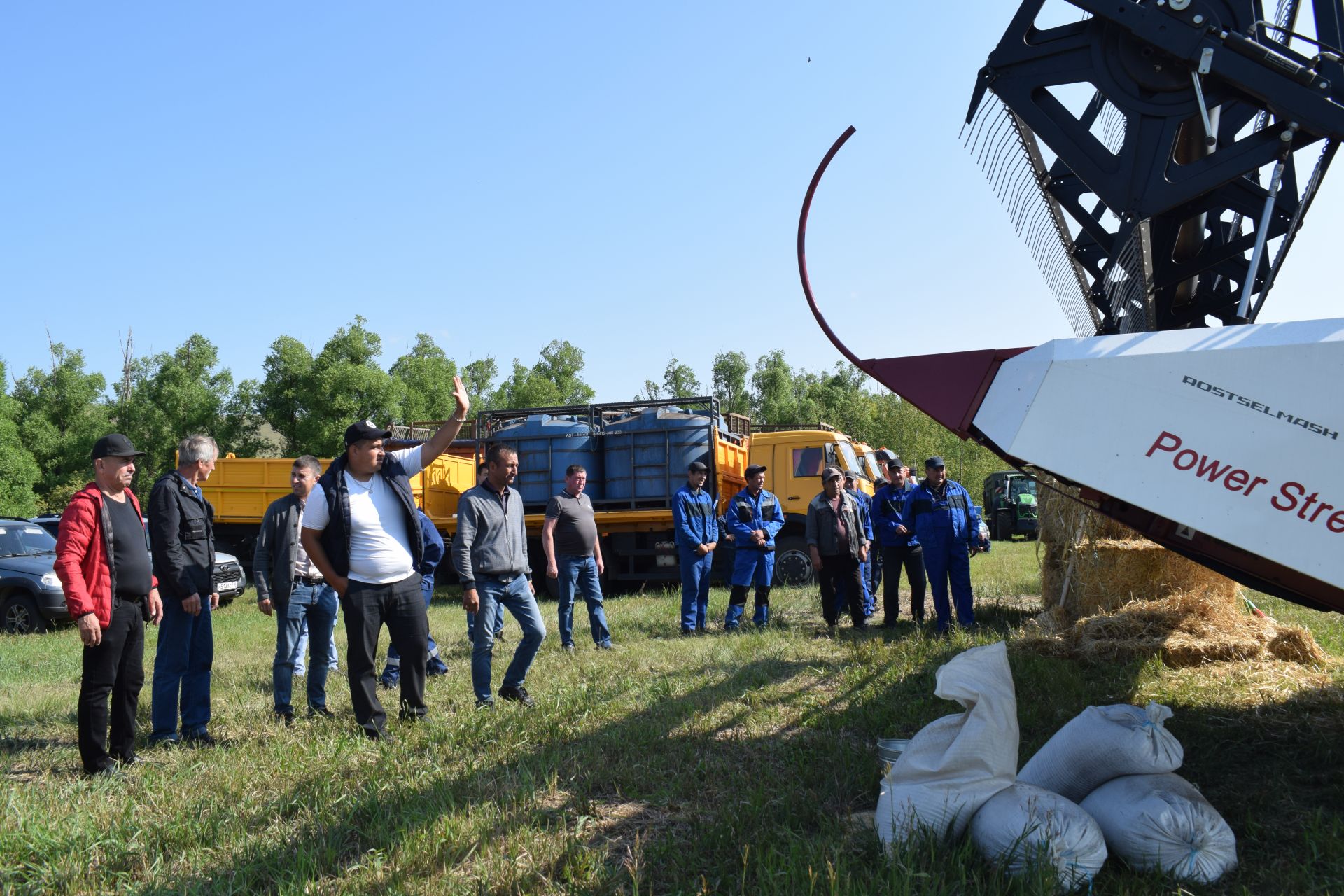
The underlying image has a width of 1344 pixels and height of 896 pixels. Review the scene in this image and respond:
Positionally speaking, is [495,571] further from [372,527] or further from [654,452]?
[654,452]

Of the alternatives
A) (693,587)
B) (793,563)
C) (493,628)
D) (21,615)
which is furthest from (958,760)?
(21,615)

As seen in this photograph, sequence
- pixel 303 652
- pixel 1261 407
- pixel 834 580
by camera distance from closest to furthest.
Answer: pixel 1261 407 < pixel 303 652 < pixel 834 580

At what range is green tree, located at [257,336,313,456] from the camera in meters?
34.6

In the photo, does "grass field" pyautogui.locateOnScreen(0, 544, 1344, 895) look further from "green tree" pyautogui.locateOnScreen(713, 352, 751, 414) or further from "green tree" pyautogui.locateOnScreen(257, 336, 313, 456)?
"green tree" pyautogui.locateOnScreen(713, 352, 751, 414)

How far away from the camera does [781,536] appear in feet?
45.1

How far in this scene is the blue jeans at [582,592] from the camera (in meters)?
8.59

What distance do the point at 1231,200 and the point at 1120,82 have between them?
0.81m

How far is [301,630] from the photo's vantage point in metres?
6.43

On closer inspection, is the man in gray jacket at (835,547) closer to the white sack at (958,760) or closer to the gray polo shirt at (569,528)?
the gray polo shirt at (569,528)

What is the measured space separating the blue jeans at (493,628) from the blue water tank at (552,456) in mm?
8026

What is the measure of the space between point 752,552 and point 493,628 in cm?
433

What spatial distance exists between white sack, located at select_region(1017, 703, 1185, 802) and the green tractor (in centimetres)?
2486

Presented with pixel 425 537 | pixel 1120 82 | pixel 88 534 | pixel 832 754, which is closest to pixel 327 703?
pixel 425 537

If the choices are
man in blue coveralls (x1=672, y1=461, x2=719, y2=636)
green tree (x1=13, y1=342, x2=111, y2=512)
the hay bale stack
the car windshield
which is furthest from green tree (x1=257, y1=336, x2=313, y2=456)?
the hay bale stack
